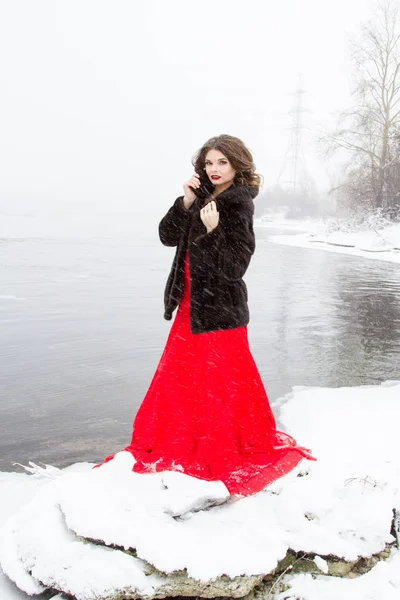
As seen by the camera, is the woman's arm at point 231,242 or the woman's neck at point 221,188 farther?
the woman's neck at point 221,188

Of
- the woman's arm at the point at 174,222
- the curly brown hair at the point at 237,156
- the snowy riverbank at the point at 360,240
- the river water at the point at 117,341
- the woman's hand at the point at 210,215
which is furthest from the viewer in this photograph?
the snowy riverbank at the point at 360,240

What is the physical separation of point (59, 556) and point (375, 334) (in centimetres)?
619

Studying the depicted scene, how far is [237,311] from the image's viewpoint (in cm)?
292

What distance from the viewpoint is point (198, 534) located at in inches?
96.1

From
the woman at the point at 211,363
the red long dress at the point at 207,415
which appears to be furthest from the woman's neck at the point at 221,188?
the red long dress at the point at 207,415

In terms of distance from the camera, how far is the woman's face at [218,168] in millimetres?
2783

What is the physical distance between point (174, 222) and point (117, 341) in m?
4.38

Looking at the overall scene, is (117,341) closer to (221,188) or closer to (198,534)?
(221,188)

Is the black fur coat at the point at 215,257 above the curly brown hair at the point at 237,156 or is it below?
below

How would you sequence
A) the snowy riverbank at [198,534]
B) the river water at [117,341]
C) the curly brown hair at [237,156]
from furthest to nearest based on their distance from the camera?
the river water at [117,341]
the curly brown hair at [237,156]
the snowy riverbank at [198,534]

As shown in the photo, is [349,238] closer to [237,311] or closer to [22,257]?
[22,257]

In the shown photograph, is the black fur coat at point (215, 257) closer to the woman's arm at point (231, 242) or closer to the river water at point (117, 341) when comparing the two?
the woman's arm at point (231, 242)

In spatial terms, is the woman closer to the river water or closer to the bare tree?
the river water

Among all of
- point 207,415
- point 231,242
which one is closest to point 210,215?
point 231,242
